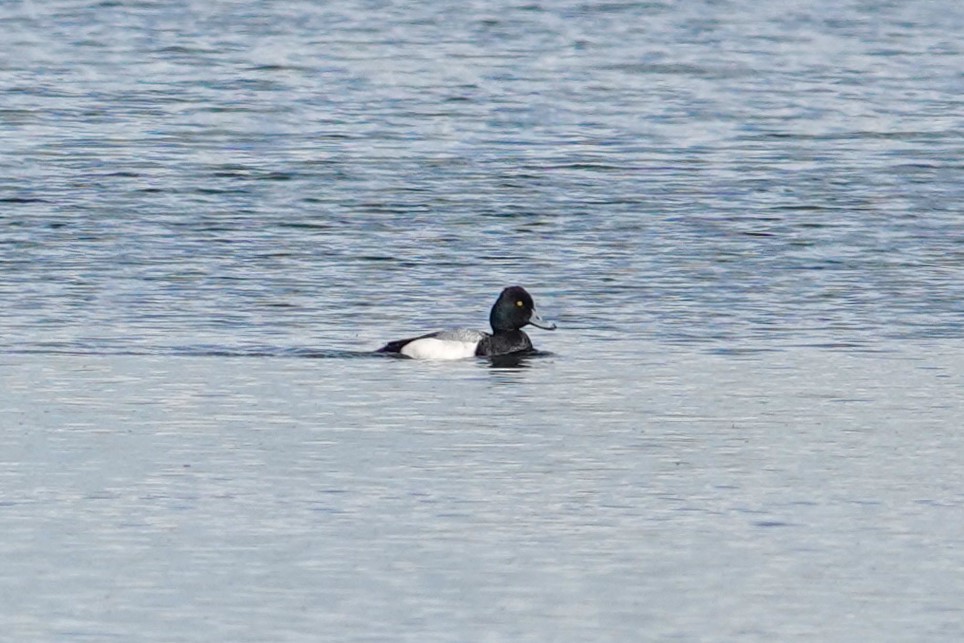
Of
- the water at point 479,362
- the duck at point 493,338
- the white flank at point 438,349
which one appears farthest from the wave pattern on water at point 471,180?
the white flank at point 438,349

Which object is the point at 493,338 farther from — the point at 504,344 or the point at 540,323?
the point at 540,323

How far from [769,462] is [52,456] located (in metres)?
3.30

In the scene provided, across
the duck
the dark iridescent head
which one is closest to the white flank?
the duck

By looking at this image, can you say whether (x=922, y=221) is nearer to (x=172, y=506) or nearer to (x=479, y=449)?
(x=479, y=449)

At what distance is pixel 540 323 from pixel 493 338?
0.38m

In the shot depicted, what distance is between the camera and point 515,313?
56.3 ft

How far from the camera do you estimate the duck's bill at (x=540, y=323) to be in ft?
56.1

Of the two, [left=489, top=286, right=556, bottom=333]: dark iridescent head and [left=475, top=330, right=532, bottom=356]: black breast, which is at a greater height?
[left=489, top=286, right=556, bottom=333]: dark iridescent head

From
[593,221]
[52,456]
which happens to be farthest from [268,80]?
[52,456]

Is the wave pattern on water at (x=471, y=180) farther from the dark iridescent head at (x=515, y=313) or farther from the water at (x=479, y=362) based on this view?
the dark iridescent head at (x=515, y=313)

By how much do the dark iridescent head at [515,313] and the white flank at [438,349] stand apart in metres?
0.51

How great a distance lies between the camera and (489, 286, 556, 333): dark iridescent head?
17.2m

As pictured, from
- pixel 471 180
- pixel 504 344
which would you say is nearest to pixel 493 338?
pixel 504 344

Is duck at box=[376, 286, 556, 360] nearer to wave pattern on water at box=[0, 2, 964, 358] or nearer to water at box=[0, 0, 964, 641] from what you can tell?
water at box=[0, 0, 964, 641]
